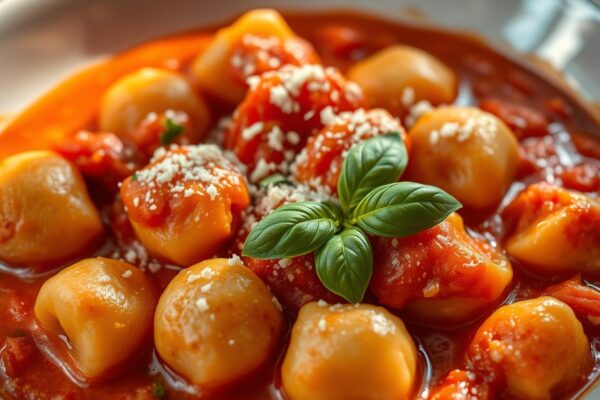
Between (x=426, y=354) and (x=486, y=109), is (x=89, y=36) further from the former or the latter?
(x=426, y=354)

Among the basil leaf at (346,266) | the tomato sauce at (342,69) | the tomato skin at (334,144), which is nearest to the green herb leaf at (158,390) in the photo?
the tomato sauce at (342,69)

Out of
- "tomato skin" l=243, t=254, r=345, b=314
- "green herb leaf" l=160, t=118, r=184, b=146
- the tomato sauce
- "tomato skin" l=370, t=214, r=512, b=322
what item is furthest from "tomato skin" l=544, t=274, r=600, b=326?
"green herb leaf" l=160, t=118, r=184, b=146

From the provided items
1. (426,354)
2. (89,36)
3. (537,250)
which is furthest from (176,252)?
(89,36)

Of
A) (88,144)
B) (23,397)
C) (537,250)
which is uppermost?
(88,144)

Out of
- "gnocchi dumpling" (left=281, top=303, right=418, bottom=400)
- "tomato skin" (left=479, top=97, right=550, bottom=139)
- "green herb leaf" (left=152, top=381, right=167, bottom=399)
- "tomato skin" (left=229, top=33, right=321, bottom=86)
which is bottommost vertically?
"green herb leaf" (left=152, top=381, right=167, bottom=399)

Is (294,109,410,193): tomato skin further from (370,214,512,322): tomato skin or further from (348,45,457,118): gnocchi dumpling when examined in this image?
(348,45,457,118): gnocchi dumpling

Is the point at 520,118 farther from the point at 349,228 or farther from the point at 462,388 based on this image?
the point at 462,388

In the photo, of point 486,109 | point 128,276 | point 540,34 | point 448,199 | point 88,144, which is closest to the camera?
point 448,199
